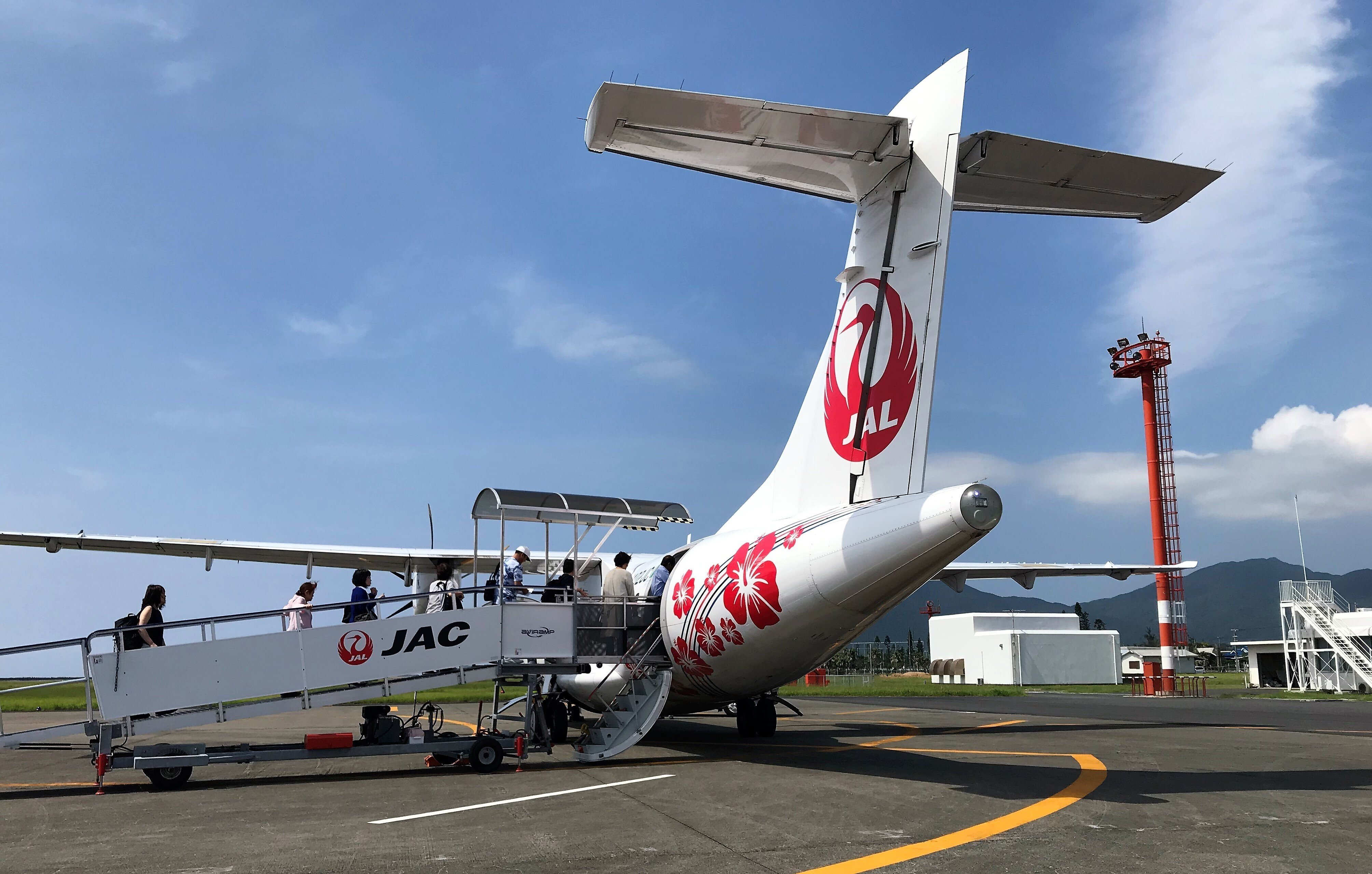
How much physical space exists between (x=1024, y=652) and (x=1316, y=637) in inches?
436

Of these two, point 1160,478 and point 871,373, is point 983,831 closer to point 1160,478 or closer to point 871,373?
point 871,373

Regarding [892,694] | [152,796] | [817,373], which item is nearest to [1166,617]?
[892,694]

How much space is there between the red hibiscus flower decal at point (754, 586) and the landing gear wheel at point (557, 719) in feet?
13.6

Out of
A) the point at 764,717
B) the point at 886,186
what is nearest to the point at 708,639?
the point at 764,717

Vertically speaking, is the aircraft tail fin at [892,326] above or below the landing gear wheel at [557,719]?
above

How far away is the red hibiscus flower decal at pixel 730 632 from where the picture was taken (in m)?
10.1

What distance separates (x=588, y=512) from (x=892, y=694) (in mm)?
25469

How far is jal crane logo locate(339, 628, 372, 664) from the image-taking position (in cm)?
1051

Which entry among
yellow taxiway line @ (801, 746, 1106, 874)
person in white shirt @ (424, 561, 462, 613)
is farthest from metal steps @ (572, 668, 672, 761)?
yellow taxiway line @ (801, 746, 1106, 874)

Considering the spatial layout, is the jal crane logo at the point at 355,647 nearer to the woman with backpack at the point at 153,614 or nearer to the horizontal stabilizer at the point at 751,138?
the woman with backpack at the point at 153,614

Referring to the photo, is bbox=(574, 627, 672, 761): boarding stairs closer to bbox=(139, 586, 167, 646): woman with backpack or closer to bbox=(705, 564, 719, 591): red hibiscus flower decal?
bbox=(705, 564, 719, 591): red hibiscus flower decal

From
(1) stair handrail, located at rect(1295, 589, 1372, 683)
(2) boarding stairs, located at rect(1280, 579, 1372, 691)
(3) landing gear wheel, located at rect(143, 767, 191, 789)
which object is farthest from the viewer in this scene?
(2) boarding stairs, located at rect(1280, 579, 1372, 691)

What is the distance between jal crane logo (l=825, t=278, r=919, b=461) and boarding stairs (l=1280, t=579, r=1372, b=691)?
35.0 meters

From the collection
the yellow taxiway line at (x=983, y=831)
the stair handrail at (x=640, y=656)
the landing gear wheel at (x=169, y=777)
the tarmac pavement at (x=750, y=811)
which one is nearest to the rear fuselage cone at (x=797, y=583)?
the stair handrail at (x=640, y=656)
